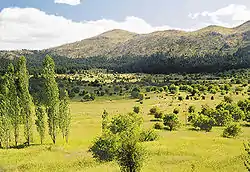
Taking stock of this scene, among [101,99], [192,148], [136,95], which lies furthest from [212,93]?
[192,148]

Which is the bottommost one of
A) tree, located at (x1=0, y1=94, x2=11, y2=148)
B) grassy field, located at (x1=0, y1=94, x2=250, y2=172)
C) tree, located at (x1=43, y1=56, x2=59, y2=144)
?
grassy field, located at (x1=0, y1=94, x2=250, y2=172)

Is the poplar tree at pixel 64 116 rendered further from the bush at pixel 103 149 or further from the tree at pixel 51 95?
the bush at pixel 103 149

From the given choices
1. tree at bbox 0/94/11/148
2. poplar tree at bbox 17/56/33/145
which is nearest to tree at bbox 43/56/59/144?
poplar tree at bbox 17/56/33/145

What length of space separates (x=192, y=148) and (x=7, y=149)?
41.8 m

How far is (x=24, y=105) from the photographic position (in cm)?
8119

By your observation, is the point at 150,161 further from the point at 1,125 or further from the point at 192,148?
the point at 1,125

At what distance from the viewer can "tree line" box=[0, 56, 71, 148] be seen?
263 ft

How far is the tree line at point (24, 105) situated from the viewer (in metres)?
80.1

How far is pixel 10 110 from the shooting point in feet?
→ 268

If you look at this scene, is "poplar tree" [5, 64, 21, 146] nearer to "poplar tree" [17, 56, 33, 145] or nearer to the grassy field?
"poplar tree" [17, 56, 33, 145]

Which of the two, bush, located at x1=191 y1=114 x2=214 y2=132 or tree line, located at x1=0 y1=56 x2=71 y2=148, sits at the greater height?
tree line, located at x1=0 y1=56 x2=71 y2=148

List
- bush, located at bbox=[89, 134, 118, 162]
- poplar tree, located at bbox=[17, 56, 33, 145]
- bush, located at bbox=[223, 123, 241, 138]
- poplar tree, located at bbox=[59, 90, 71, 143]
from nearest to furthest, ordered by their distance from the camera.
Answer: bush, located at bbox=[89, 134, 118, 162]
poplar tree, located at bbox=[17, 56, 33, 145]
poplar tree, located at bbox=[59, 90, 71, 143]
bush, located at bbox=[223, 123, 241, 138]

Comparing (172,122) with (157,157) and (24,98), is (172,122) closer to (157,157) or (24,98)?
(157,157)

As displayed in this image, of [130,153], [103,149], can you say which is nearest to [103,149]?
[103,149]
